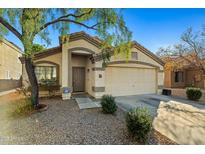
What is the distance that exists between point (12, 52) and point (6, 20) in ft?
50.4

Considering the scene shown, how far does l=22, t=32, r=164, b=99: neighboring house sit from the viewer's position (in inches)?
435

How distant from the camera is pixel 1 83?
15375mm

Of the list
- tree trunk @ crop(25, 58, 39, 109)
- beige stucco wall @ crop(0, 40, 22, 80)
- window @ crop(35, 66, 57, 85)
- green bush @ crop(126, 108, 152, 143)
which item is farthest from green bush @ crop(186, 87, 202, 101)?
beige stucco wall @ crop(0, 40, 22, 80)

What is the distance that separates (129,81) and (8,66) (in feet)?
50.6

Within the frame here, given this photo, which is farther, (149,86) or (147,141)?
(149,86)

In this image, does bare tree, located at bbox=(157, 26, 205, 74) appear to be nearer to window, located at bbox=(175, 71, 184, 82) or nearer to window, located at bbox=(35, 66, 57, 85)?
window, located at bbox=(175, 71, 184, 82)

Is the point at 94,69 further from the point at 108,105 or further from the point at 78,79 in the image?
the point at 108,105

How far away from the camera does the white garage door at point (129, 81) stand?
1205cm

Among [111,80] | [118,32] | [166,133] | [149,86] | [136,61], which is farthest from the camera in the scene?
[149,86]

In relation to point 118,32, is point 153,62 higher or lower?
lower

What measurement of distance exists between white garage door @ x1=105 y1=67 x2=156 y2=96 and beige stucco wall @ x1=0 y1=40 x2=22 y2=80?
12.4 metres

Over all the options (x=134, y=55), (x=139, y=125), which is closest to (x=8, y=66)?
(x=134, y=55)
